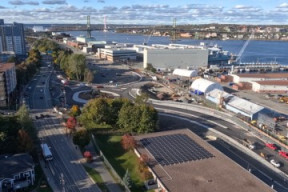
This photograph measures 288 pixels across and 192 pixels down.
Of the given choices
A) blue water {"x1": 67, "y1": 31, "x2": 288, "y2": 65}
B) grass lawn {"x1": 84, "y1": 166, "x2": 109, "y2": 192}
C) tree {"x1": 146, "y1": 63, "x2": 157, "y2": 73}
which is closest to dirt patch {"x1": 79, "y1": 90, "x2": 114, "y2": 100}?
grass lawn {"x1": 84, "y1": 166, "x2": 109, "y2": 192}

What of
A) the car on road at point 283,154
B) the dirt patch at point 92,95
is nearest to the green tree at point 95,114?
the dirt patch at point 92,95

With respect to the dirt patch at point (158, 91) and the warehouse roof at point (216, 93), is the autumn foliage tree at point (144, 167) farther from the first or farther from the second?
the warehouse roof at point (216, 93)

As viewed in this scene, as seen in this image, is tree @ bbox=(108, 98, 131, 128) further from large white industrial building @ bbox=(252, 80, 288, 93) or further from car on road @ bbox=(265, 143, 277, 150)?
large white industrial building @ bbox=(252, 80, 288, 93)

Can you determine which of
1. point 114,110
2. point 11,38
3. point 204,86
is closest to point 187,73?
point 204,86

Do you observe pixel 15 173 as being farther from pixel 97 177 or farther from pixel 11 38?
pixel 11 38

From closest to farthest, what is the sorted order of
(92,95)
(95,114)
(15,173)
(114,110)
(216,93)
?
(15,173) < (95,114) < (114,110) < (92,95) < (216,93)

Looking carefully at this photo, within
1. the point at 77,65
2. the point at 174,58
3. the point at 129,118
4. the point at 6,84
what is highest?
the point at 174,58
